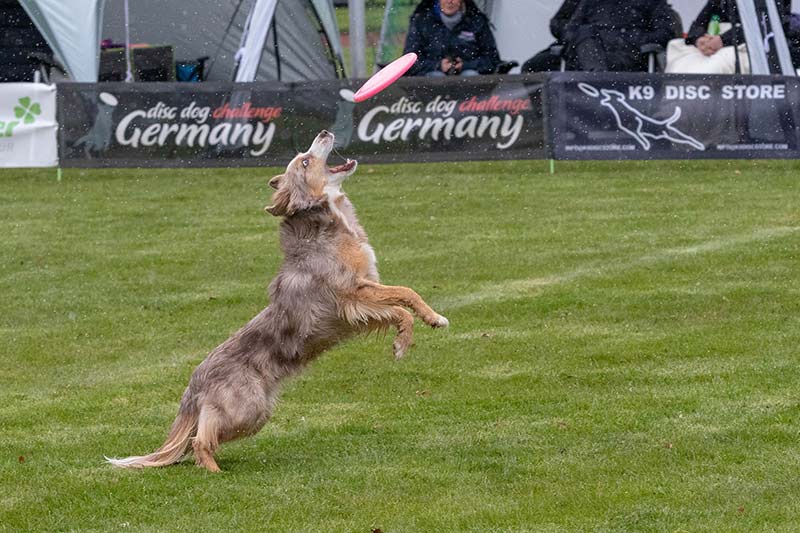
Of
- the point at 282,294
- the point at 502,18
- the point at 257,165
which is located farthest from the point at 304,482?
the point at 502,18

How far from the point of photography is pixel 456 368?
30.7 feet

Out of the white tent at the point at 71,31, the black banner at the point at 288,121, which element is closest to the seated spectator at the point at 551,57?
the black banner at the point at 288,121

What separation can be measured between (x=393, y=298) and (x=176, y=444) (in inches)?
57.5

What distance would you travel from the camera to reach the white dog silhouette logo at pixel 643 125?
18109 millimetres

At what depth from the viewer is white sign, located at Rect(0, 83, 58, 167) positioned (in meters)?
18.8

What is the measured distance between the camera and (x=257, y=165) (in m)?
19.2

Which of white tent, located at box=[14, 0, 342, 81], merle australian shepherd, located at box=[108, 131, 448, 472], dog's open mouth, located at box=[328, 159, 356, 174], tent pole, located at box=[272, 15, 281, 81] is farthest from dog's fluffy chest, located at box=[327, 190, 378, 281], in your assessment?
tent pole, located at box=[272, 15, 281, 81]

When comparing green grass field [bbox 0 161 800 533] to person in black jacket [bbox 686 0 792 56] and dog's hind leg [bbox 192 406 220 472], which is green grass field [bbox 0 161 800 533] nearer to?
dog's hind leg [bbox 192 406 220 472]

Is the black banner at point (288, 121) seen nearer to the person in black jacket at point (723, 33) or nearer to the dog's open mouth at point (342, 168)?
the person in black jacket at point (723, 33)

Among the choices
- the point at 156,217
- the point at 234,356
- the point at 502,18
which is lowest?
the point at 156,217

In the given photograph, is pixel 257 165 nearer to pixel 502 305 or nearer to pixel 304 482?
pixel 502 305

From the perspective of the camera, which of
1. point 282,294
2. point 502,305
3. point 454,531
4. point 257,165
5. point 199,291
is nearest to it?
point 454,531

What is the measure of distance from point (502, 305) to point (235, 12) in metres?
14.0

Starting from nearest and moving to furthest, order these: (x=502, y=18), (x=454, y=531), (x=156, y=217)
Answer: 1. (x=454, y=531)
2. (x=156, y=217)
3. (x=502, y=18)
